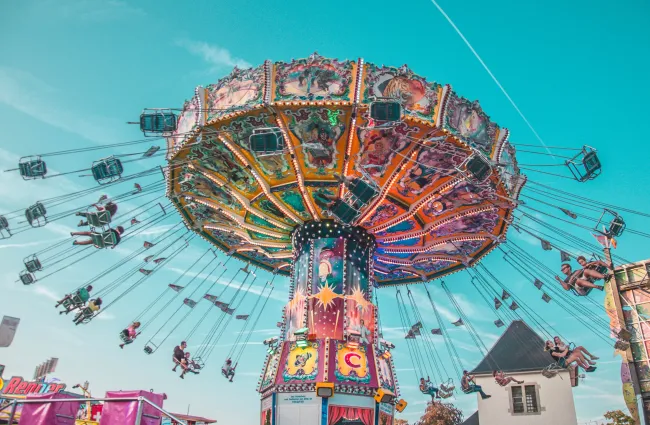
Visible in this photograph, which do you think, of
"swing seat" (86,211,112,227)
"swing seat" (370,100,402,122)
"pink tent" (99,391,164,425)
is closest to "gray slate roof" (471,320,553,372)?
"swing seat" (370,100,402,122)

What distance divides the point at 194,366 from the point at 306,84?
34.1ft

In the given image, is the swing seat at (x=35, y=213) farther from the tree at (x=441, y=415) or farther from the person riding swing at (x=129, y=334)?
the tree at (x=441, y=415)

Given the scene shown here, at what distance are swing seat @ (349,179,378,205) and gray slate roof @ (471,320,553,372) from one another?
17567mm

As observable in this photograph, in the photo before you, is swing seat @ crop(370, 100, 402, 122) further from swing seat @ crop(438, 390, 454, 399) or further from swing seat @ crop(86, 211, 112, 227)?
swing seat @ crop(438, 390, 454, 399)

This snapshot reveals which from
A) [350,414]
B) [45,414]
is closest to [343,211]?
[350,414]

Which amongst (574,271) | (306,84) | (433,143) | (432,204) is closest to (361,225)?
(432,204)

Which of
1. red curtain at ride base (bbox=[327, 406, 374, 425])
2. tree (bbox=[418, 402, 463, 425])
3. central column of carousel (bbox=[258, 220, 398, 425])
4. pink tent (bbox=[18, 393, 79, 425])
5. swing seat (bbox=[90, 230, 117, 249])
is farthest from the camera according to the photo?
tree (bbox=[418, 402, 463, 425])

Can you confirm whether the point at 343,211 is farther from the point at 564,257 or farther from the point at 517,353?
the point at 517,353

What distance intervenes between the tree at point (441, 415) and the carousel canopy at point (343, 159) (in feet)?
70.6

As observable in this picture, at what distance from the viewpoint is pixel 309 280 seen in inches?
650

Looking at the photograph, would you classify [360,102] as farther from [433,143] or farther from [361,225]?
[361,225]

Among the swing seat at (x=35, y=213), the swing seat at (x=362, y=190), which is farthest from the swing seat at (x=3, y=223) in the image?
the swing seat at (x=362, y=190)

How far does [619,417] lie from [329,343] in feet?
55.0

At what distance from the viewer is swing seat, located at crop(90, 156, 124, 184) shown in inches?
594
